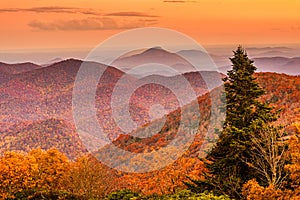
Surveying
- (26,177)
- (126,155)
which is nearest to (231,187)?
(26,177)

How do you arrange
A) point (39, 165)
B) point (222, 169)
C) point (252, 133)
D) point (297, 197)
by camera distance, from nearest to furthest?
point (297, 197), point (252, 133), point (222, 169), point (39, 165)

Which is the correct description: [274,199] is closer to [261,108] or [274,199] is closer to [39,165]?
[261,108]

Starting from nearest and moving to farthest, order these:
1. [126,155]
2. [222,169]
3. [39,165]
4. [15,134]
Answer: [222,169] → [39,165] → [126,155] → [15,134]

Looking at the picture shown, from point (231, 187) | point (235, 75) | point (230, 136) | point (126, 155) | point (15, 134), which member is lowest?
point (15, 134)

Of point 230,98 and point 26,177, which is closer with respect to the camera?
point 230,98

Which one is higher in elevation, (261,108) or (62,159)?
(261,108)

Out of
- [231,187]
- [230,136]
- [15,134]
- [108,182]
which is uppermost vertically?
[230,136]

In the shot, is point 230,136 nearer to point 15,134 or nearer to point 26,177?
point 26,177

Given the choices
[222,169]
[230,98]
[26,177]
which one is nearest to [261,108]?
[230,98]

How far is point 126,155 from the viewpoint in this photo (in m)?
100

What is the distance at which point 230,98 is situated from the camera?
88.6ft

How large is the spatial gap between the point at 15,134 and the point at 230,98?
172 metres

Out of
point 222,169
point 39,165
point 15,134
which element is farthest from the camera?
point 15,134

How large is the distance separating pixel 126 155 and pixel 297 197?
8172cm
